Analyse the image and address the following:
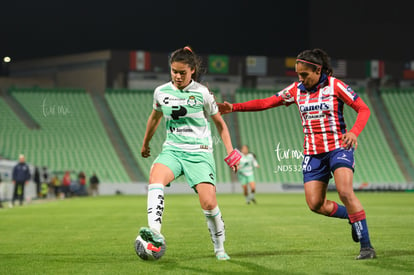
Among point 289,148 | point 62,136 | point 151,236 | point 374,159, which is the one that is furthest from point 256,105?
point 374,159

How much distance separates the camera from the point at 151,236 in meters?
6.98

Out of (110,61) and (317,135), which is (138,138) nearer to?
(110,61)

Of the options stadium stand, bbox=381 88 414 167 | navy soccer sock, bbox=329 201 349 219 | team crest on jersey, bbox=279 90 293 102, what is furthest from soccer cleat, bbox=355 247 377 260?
stadium stand, bbox=381 88 414 167

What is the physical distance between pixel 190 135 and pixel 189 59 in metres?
Answer: 0.84

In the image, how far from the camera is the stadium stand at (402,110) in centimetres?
4941

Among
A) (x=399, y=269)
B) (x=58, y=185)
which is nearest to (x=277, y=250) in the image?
(x=399, y=269)

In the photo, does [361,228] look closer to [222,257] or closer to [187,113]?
[222,257]

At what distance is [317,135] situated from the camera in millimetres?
7977

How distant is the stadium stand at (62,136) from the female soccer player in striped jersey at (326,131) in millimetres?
35887

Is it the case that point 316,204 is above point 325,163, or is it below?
below

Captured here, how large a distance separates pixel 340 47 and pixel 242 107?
4393 centimetres

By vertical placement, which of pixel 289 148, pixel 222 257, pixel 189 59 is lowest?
pixel 222 257

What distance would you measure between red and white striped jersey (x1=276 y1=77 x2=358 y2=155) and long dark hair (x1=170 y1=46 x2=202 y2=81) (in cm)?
130

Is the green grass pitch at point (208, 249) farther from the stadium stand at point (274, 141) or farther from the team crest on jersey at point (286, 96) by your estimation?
the stadium stand at point (274, 141)
